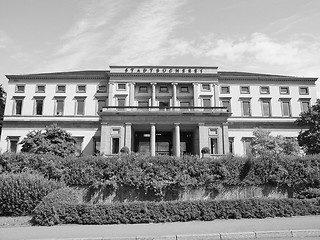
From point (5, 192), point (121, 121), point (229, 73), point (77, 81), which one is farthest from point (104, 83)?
point (5, 192)

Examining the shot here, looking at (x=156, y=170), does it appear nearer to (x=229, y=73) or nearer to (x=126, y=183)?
(x=126, y=183)

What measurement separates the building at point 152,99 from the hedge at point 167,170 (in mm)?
21669

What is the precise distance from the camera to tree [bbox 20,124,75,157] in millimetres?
29141

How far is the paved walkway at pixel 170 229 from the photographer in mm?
9875

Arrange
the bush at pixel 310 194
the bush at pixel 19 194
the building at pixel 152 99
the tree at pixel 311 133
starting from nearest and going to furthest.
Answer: the bush at pixel 19 194, the bush at pixel 310 194, the tree at pixel 311 133, the building at pixel 152 99

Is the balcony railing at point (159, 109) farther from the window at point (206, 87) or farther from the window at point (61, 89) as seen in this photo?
the window at point (61, 89)

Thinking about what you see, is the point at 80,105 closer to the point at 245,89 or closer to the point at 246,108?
the point at 246,108

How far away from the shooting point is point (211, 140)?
1464 inches

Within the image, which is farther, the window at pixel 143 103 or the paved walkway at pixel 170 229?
the window at pixel 143 103

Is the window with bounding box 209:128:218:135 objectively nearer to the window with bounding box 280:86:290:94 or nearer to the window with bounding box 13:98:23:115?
the window with bounding box 280:86:290:94

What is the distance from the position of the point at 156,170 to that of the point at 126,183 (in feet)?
7.57

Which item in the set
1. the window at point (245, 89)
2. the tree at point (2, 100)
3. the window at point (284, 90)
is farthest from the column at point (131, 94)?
the window at point (284, 90)

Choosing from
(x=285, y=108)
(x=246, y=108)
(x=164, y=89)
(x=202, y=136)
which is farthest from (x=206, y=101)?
(x=285, y=108)

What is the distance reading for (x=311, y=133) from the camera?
3453cm
